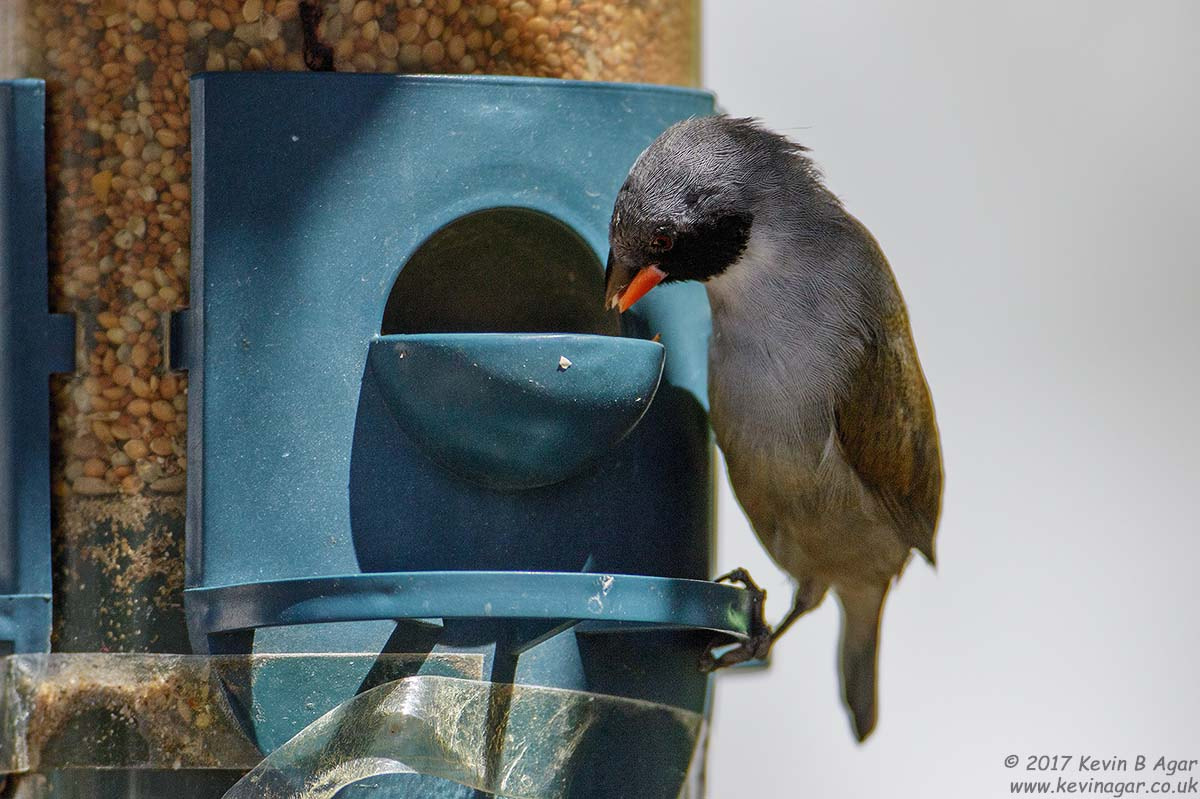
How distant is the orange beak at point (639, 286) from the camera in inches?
139

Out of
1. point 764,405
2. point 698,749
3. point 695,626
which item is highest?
point 764,405

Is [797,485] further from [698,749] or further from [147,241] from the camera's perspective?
[147,241]

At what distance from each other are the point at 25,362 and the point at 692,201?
1.52 meters

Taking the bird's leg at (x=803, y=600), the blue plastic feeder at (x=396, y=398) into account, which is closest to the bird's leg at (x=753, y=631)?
the bird's leg at (x=803, y=600)

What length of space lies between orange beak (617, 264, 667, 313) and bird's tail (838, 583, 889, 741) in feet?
4.20

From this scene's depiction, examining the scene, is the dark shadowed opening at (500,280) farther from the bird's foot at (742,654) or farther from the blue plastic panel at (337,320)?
the bird's foot at (742,654)

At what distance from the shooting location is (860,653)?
456cm

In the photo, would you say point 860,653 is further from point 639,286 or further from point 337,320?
point 337,320

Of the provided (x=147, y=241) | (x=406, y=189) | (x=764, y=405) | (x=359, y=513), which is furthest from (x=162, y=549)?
(x=764, y=405)

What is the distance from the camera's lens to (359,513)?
323cm

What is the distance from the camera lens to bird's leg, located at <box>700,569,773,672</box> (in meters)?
3.87

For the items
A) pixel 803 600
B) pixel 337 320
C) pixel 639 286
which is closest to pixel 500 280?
pixel 639 286

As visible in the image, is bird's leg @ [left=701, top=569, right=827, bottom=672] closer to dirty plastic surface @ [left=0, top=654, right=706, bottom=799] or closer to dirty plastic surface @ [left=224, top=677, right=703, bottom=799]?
dirty plastic surface @ [left=224, top=677, right=703, bottom=799]

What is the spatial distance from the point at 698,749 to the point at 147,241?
168 cm
